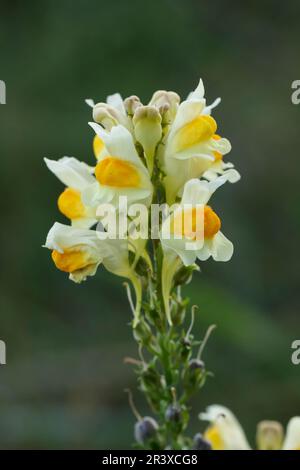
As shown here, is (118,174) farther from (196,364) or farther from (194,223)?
(196,364)

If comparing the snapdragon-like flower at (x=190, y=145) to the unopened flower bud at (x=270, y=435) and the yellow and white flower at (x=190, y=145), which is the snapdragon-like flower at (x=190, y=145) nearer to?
the yellow and white flower at (x=190, y=145)

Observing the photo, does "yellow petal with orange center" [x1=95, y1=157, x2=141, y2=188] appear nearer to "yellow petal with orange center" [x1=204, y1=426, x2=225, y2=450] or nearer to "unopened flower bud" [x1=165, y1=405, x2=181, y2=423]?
"unopened flower bud" [x1=165, y1=405, x2=181, y2=423]

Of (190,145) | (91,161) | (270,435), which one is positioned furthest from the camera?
(91,161)

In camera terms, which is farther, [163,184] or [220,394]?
[220,394]

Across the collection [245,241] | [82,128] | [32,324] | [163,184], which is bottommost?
[163,184]

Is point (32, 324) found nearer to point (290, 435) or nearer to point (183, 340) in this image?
point (290, 435)

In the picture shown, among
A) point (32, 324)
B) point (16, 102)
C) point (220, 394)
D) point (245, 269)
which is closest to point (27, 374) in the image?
point (32, 324)

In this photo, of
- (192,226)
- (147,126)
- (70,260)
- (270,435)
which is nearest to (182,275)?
(192,226)

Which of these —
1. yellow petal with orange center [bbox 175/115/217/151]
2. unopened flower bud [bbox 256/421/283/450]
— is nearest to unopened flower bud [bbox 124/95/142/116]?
yellow petal with orange center [bbox 175/115/217/151]
